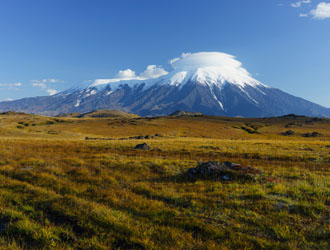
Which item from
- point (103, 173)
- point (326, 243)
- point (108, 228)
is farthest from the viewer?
point (103, 173)

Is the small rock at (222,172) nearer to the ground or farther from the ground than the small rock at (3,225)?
farther from the ground

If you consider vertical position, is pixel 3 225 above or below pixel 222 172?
below

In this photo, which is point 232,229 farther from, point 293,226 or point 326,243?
point 326,243

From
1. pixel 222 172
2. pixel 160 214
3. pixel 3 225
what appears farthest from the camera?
pixel 222 172

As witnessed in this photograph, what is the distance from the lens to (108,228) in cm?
598

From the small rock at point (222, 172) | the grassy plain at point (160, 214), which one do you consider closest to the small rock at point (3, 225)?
the grassy plain at point (160, 214)

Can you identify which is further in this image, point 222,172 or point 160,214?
point 222,172

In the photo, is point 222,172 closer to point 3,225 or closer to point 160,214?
point 160,214

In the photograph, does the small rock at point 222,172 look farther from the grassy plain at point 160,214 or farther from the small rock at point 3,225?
the small rock at point 3,225

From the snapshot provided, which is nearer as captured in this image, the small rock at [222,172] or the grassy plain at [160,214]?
the grassy plain at [160,214]

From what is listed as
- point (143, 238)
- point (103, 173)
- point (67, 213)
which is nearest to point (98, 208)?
point (67, 213)

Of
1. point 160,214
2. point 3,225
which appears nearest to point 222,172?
point 160,214

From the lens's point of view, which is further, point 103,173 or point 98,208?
point 103,173

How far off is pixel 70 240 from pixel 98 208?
143 centimetres
